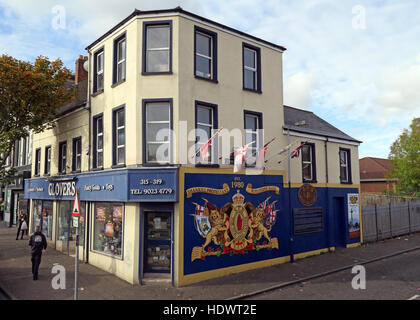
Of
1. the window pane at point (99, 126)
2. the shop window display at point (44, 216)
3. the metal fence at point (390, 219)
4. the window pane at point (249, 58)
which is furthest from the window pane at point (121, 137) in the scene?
the metal fence at point (390, 219)

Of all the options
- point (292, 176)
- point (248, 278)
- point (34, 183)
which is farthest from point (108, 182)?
point (34, 183)

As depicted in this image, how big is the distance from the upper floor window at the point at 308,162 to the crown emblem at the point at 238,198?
16.5 feet

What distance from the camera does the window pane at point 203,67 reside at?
12898 millimetres

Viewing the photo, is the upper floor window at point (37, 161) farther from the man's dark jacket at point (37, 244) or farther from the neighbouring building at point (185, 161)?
the man's dark jacket at point (37, 244)

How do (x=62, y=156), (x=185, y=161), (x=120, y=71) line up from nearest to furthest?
(x=185, y=161) < (x=120, y=71) < (x=62, y=156)

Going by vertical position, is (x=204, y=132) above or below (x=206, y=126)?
below

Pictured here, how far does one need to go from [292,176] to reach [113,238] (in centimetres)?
880

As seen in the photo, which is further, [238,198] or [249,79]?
[249,79]

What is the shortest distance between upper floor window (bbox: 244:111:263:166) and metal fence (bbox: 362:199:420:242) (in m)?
9.74

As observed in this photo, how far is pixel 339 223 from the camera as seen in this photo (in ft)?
59.7

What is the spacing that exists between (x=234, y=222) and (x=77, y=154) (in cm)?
920

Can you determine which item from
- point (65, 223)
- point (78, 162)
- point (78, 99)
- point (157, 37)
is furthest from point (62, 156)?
point (157, 37)

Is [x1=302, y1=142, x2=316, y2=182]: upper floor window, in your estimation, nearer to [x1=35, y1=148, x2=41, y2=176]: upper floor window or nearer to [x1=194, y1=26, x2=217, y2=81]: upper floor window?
[x1=194, y1=26, x2=217, y2=81]: upper floor window

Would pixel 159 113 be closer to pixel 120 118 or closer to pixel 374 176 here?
pixel 120 118
